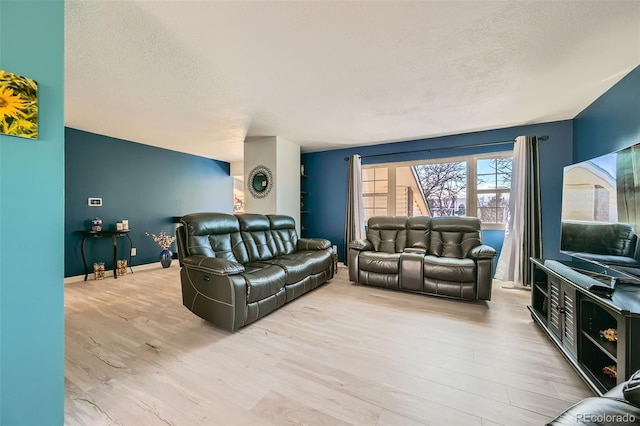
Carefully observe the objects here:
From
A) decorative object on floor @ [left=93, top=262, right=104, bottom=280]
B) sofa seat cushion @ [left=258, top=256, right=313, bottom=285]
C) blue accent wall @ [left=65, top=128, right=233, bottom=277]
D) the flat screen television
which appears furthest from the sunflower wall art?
decorative object on floor @ [left=93, top=262, right=104, bottom=280]

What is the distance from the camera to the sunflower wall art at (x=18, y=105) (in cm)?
106

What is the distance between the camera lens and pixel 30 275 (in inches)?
45.2

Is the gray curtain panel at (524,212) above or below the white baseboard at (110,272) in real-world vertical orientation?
above

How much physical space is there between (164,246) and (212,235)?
9.52ft

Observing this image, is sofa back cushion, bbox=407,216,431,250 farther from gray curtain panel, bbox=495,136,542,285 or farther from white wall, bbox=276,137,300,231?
white wall, bbox=276,137,300,231

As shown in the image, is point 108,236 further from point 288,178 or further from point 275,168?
point 288,178

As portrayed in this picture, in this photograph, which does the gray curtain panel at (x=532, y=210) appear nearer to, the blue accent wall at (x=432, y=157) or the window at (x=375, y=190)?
the blue accent wall at (x=432, y=157)

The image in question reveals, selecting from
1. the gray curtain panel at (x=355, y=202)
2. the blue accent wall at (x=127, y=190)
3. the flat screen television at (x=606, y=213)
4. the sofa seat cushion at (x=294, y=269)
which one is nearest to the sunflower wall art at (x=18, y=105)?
the sofa seat cushion at (x=294, y=269)

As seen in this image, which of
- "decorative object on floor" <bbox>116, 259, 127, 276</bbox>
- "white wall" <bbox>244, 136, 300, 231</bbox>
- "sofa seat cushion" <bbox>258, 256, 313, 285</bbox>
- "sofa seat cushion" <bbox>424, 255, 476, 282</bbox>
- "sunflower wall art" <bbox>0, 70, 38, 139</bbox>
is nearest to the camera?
"sunflower wall art" <bbox>0, 70, 38, 139</bbox>

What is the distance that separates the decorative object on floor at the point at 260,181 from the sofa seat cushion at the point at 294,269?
179 centimetres

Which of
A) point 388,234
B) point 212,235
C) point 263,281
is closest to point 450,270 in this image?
point 388,234

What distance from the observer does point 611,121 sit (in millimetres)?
2625

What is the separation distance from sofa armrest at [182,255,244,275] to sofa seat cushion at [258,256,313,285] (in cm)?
63

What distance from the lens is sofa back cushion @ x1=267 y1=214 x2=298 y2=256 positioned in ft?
12.5
